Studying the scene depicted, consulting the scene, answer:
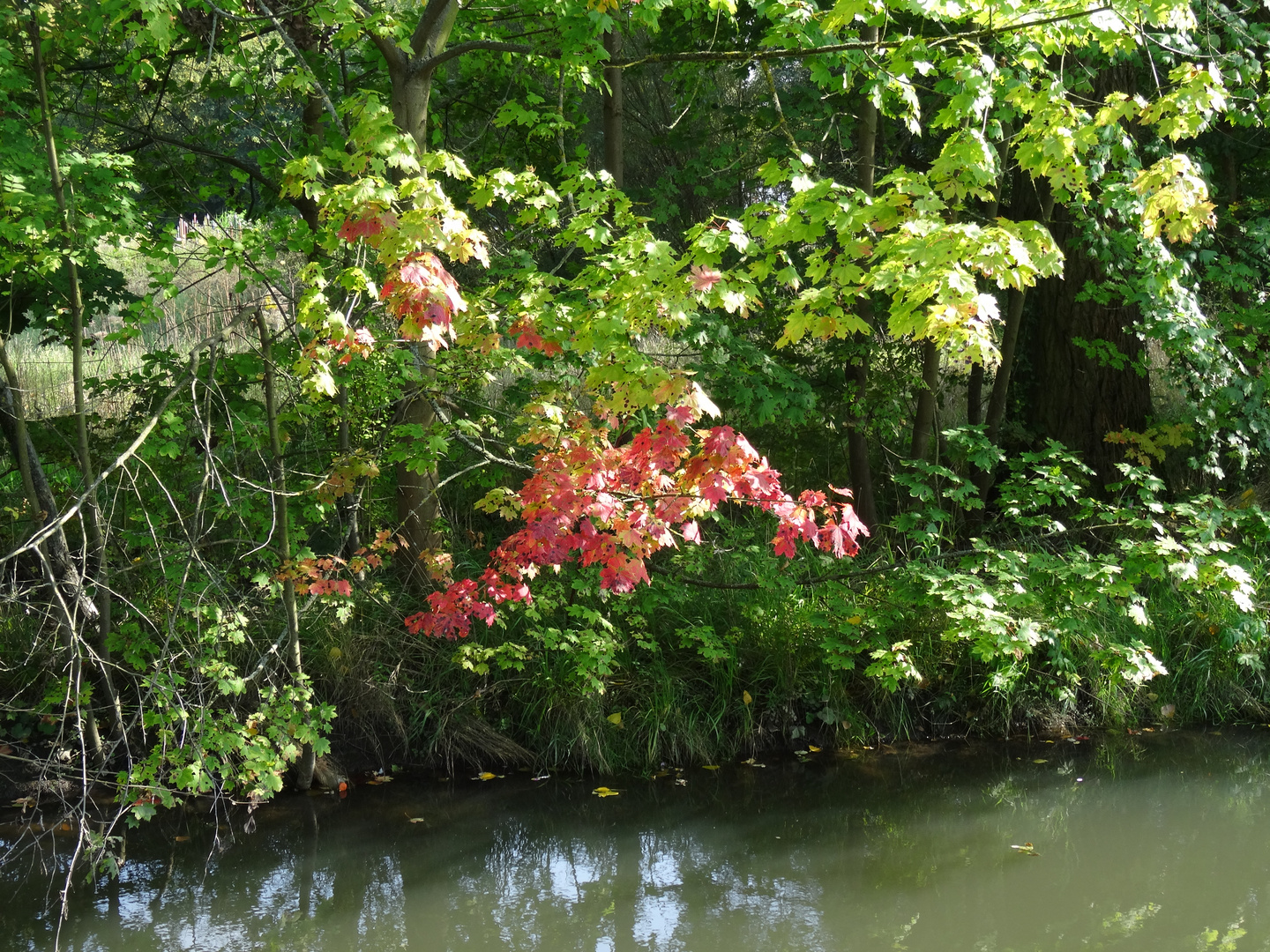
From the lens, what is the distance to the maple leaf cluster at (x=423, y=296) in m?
3.53

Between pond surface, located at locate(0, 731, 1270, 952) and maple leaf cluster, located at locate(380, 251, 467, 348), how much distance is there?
7.26 ft

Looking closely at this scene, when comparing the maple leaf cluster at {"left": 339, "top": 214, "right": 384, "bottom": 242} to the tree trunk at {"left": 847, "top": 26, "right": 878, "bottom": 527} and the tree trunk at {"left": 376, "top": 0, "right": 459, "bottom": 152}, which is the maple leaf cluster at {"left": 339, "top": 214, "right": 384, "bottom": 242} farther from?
the tree trunk at {"left": 847, "top": 26, "right": 878, "bottom": 527}

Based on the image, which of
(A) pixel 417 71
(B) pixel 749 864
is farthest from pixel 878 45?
(B) pixel 749 864

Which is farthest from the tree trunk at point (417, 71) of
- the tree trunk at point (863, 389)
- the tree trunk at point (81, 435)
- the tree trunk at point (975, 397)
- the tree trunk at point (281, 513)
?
the tree trunk at point (975, 397)

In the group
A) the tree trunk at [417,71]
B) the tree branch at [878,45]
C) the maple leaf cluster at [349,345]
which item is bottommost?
the maple leaf cluster at [349,345]

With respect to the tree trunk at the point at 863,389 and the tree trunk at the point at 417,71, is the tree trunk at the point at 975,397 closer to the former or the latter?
the tree trunk at the point at 863,389

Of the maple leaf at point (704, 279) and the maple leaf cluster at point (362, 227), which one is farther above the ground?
the maple leaf cluster at point (362, 227)

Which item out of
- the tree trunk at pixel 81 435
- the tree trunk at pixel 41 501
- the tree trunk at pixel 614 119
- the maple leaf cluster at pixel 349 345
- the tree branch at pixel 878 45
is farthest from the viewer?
the tree trunk at pixel 614 119

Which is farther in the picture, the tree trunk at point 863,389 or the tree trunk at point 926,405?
the tree trunk at point 926,405

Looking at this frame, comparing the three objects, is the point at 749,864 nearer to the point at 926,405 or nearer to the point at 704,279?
the point at 704,279

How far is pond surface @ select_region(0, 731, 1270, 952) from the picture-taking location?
3996 mm

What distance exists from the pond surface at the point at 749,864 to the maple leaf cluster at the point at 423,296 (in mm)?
2212

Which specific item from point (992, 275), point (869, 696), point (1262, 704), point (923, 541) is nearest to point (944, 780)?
point (869, 696)

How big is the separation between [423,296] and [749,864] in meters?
2.71
